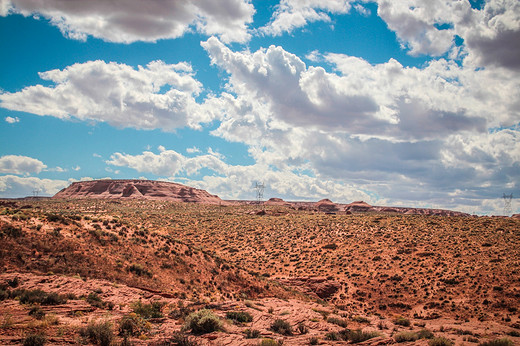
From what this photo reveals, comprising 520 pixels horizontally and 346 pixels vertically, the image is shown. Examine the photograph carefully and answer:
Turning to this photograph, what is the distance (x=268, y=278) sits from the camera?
37406mm

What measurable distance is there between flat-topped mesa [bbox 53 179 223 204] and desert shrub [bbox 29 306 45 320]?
127 m

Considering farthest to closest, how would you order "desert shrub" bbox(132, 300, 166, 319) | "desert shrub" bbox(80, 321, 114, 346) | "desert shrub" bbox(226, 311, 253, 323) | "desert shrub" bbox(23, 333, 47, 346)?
"desert shrub" bbox(226, 311, 253, 323)
"desert shrub" bbox(132, 300, 166, 319)
"desert shrub" bbox(80, 321, 114, 346)
"desert shrub" bbox(23, 333, 47, 346)

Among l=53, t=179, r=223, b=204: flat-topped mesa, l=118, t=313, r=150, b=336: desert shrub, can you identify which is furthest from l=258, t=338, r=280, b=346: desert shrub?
l=53, t=179, r=223, b=204: flat-topped mesa

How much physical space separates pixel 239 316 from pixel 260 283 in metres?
13.9

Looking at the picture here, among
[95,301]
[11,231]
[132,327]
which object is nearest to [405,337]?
[132,327]

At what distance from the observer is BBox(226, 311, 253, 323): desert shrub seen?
16513 mm

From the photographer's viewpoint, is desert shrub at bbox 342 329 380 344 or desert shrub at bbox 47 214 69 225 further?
desert shrub at bbox 47 214 69 225

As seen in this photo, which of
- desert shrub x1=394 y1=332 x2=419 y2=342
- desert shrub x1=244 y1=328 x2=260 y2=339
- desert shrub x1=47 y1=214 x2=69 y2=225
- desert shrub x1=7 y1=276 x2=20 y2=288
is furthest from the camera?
desert shrub x1=47 y1=214 x2=69 y2=225

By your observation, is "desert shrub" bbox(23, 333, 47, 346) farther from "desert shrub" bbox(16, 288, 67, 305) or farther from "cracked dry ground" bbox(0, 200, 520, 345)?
"desert shrub" bbox(16, 288, 67, 305)

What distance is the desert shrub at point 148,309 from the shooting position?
15.2 metres

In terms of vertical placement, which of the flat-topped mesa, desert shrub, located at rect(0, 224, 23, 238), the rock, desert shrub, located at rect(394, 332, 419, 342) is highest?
the flat-topped mesa

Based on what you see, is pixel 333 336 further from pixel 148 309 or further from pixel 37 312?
pixel 37 312

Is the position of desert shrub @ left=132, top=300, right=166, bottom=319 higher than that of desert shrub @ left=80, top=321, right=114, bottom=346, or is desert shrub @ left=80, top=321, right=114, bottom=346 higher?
desert shrub @ left=80, top=321, right=114, bottom=346

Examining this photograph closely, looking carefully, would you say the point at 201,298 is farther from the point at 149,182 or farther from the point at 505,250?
the point at 149,182
